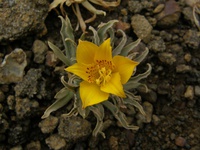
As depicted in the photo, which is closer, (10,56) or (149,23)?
(10,56)

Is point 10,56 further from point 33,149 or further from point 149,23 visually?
point 149,23

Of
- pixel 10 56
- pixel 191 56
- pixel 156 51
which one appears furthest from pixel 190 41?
pixel 10 56

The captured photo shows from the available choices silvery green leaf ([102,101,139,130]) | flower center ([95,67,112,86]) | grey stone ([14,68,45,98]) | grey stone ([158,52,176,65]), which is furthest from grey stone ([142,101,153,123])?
grey stone ([14,68,45,98])

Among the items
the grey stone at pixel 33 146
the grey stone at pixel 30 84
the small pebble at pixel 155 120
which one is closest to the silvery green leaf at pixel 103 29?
the grey stone at pixel 30 84

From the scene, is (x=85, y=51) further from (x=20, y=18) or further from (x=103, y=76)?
(x=20, y=18)

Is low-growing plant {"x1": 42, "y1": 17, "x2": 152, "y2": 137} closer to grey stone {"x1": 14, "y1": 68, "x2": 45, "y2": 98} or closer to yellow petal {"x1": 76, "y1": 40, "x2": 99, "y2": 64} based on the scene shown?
yellow petal {"x1": 76, "y1": 40, "x2": 99, "y2": 64}

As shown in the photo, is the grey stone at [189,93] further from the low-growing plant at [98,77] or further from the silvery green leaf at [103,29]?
the silvery green leaf at [103,29]

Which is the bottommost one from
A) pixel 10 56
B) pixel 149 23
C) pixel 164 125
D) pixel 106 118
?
pixel 164 125
